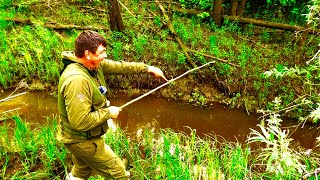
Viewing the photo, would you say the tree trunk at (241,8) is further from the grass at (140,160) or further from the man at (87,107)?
the man at (87,107)

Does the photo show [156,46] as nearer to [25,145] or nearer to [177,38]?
[177,38]

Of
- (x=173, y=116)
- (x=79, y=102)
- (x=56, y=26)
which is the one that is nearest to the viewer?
(x=79, y=102)

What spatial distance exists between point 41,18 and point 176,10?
3.54 m

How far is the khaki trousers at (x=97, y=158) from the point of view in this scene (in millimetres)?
3336

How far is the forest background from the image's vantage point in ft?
23.6

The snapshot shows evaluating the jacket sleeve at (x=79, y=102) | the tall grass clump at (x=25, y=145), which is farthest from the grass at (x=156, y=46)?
the jacket sleeve at (x=79, y=102)

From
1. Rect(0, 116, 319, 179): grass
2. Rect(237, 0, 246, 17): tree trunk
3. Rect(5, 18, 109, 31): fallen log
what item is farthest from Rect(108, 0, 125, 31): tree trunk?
Rect(0, 116, 319, 179): grass

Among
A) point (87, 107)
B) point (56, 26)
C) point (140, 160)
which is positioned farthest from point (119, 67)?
point (56, 26)

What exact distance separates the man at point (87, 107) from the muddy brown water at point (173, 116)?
2727 mm

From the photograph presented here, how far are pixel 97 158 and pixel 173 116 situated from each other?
11.7 feet

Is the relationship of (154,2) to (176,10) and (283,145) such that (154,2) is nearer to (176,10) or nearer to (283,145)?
(176,10)

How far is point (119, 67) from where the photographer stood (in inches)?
152

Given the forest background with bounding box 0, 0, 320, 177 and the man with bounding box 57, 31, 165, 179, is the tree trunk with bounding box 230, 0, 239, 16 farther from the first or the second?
the man with bounding box 57, 31, 165, 179

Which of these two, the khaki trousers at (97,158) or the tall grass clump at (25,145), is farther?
the tall grass clump at (25,145)
